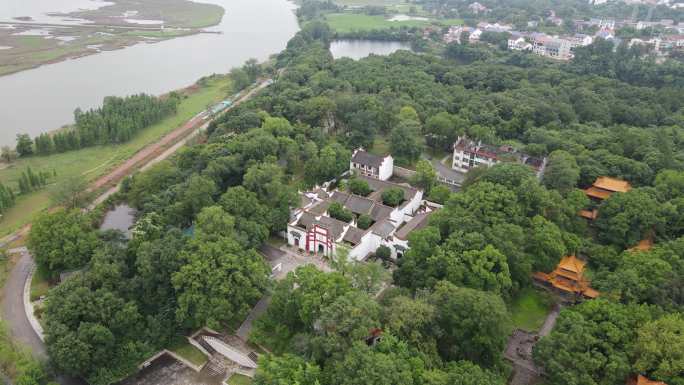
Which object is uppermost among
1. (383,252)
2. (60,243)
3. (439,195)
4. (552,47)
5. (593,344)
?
(552,47)

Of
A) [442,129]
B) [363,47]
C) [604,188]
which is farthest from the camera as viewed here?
[363,47]

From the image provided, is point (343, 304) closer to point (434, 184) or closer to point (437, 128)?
point (434, 184)

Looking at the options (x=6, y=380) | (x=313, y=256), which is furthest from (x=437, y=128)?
(x=6, y=380)

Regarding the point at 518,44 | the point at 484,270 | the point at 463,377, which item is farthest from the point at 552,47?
the point at 463,377

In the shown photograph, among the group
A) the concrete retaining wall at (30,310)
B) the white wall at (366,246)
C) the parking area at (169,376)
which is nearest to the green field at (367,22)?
the white wall at (366,246)

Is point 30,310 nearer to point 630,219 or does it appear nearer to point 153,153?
point 153,153

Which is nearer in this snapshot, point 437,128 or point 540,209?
point 540,209
